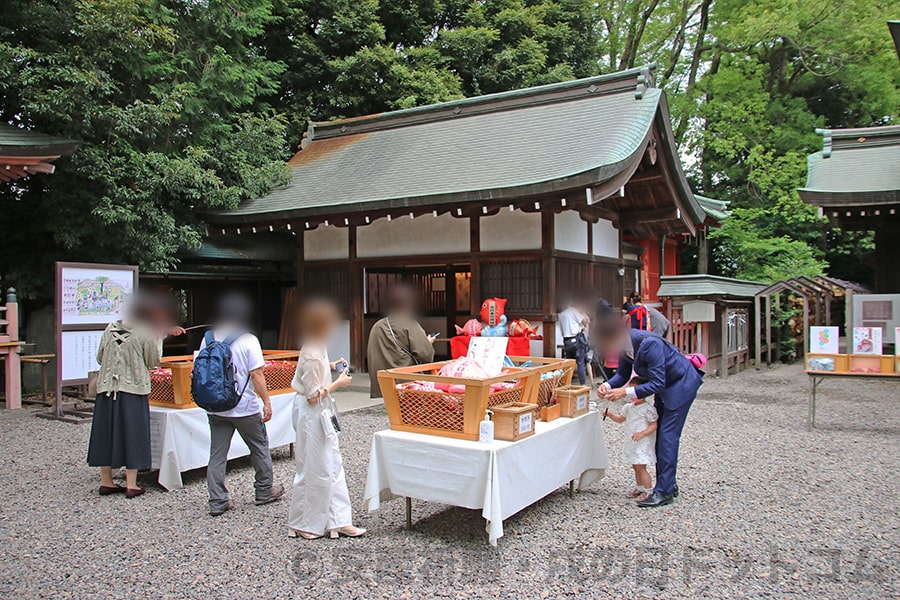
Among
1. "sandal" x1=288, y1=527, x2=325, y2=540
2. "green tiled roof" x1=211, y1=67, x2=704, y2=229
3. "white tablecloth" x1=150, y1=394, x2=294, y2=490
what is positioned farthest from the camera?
"green tiled roof" x1=211, y1=67, x2=704, y2=229

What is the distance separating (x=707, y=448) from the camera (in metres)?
6.36

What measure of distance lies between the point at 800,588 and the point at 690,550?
2.00 ft

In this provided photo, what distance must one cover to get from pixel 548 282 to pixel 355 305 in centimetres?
368

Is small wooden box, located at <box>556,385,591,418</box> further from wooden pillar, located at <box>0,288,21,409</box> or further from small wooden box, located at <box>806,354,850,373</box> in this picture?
wooden pillar, located at <box>0,288,21,409</box>

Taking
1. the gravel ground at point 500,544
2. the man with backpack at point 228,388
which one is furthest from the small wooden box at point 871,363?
the man with backpack at point 228,388

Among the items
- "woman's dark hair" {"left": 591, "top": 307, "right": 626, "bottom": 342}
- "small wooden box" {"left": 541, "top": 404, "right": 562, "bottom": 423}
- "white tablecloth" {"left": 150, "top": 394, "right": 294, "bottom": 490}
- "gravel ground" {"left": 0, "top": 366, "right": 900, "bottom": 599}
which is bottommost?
"gravel ground" {"left": 0, "top": 366, "right": 900, "bottom": 599}

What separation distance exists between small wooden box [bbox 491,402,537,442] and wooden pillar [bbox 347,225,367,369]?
788 cm

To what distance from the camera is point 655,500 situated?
4.55m

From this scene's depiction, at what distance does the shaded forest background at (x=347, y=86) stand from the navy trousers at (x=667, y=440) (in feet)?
26.5

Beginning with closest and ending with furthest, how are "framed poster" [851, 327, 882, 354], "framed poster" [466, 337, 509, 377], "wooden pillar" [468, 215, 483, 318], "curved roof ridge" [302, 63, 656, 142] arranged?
"framed poster" [466, 337, 509, 377]
"framed poster" [851, 327, 882, 354]
"wooden pillar" [468, 215, 483, 318]
"curved roof ridge" [302, 63, 656, 142]

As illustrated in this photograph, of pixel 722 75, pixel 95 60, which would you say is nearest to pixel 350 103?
pixel 95 60

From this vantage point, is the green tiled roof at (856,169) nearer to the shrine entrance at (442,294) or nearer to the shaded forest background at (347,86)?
the shaded forest background at (347,86)

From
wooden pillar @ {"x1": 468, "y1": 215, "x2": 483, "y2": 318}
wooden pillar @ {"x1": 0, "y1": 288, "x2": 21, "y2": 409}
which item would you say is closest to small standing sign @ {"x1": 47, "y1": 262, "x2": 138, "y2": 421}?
wooden pillar @ {"x1": 0, "y1": 288, "x2": 21, "y2": 409}

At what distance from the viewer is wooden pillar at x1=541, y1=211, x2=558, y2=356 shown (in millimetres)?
9812
